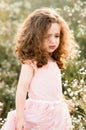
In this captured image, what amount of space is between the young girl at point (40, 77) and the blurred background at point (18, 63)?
528 mm

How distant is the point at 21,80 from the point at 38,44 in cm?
31

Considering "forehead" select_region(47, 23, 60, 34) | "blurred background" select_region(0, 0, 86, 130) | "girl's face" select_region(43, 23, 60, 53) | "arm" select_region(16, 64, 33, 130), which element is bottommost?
"blurred background" select_region(0, 0, 86, 130)

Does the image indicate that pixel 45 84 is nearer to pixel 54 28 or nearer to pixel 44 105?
pixel 44 105

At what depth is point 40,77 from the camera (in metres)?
4.72

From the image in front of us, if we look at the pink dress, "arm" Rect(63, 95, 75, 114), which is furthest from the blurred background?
the pink dress

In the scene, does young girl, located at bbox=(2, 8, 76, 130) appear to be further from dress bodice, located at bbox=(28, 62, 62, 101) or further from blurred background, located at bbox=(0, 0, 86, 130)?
blurred background, located at bbox=(0, 0, 86, 130)

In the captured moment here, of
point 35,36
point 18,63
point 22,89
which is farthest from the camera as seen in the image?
point 18,63

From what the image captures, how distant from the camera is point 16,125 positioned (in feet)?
15.4

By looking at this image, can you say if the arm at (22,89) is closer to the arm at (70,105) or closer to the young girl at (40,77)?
the young girl at (40,77)

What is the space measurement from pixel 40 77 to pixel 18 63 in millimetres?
2966

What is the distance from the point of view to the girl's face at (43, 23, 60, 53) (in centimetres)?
472

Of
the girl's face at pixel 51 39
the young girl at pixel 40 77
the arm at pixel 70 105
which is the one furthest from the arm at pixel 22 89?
the arm at pixel 70 105

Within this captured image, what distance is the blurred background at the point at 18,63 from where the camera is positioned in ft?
17.9

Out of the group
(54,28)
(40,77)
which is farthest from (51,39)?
(40,77)
